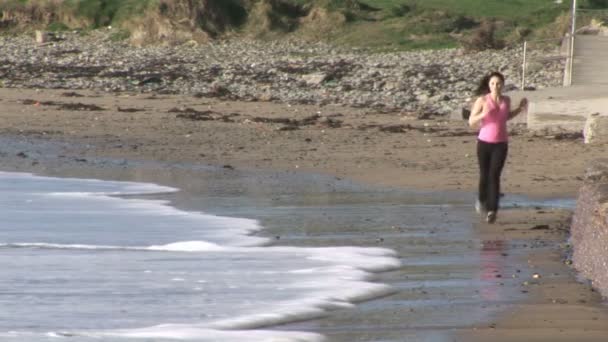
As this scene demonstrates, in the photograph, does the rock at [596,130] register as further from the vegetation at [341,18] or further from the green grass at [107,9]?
the green grass at [107,9]

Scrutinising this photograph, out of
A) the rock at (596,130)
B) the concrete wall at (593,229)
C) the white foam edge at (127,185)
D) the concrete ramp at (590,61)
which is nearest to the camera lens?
the concrete wall at (593,229)

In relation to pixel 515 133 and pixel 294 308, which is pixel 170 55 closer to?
pixel 515 133

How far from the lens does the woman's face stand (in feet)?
38.7

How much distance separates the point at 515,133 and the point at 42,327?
12630 millimetres

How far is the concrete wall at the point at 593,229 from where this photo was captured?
26.9 ft

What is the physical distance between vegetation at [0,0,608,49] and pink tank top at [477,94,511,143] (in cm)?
2261

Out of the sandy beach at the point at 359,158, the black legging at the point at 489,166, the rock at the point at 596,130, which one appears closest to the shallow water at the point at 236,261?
the sandy beach at the point at 359,158

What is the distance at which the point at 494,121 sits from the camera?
1191 centimetres

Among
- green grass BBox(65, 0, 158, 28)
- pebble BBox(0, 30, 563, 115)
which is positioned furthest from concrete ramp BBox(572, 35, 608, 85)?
green grass BBox(65, 0, 158, 28)

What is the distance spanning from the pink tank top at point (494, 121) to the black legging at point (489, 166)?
5 cm

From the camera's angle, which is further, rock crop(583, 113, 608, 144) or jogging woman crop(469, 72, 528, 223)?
rock crop(583, 113, 608, 144)

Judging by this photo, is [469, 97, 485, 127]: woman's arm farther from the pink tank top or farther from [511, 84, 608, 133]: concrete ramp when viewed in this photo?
[511, 84, 608, 133]: concrete ramp

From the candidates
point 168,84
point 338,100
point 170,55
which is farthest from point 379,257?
point 170,55

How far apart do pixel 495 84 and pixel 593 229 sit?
3418 mm
